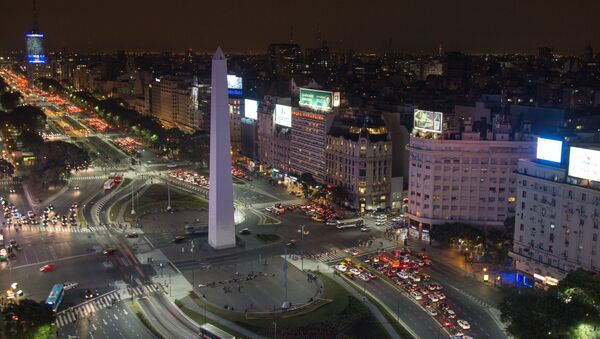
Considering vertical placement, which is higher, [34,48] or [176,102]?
[34,48]

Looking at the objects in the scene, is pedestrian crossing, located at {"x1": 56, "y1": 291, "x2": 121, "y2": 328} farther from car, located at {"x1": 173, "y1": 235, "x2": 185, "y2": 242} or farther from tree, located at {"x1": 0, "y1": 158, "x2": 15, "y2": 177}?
tree, located at {"x1": 0, "y1": 158, "x2": 15, "y2": 177}

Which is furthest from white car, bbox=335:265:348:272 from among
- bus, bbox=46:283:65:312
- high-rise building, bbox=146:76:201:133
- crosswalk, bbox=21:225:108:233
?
high-rise building, bbox=146:76:201:133

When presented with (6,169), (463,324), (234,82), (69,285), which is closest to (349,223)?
(463,324)

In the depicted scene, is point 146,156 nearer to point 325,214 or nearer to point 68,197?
point 68,197

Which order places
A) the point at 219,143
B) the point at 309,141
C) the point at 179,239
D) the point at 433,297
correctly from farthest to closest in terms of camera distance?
the point at 309,141 → the point at 179,239 → the point at 219,143 → the point at 433,297

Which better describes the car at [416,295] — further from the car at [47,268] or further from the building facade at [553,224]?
the car at [47,268]

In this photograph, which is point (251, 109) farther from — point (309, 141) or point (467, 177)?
point (467, 177)
